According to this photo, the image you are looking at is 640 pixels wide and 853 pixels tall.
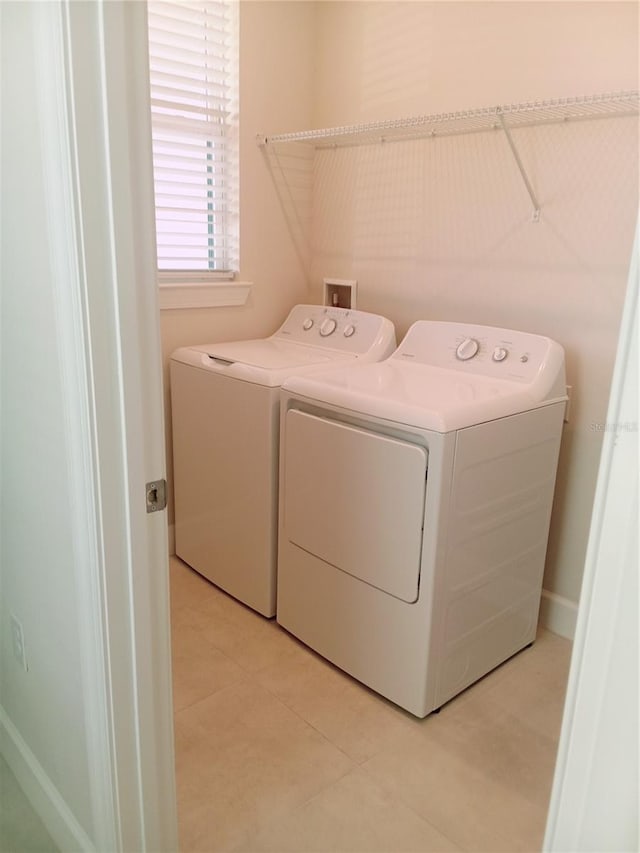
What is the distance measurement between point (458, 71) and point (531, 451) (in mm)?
1307

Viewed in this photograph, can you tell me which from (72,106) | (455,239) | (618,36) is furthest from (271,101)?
(72,106)

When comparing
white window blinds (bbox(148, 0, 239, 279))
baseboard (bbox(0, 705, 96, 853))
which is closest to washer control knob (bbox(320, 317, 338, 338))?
white window blinds (bbox(148, 0, 239, 279))

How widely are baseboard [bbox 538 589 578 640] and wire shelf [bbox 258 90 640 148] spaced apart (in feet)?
5.03

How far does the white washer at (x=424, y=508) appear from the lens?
1701mm

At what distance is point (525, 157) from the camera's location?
6.76ft

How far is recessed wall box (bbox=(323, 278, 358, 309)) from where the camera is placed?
2.67 m

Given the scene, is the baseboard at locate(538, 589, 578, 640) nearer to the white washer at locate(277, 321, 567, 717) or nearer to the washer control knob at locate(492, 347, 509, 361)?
the white washer at locate(277, 321, 567, 717)

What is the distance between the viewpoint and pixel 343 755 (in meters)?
1.71

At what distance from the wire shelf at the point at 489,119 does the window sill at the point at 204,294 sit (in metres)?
0.58

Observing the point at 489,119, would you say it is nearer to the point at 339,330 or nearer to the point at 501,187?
the point at 501,187

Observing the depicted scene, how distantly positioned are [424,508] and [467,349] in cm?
66

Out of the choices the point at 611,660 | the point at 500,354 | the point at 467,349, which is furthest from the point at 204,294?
the point at 611,660

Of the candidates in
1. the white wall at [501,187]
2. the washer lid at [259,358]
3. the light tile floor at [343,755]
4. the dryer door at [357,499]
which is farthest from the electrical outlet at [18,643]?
the white wall at [501,187]

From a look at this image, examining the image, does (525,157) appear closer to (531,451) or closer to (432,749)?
(531,451)
